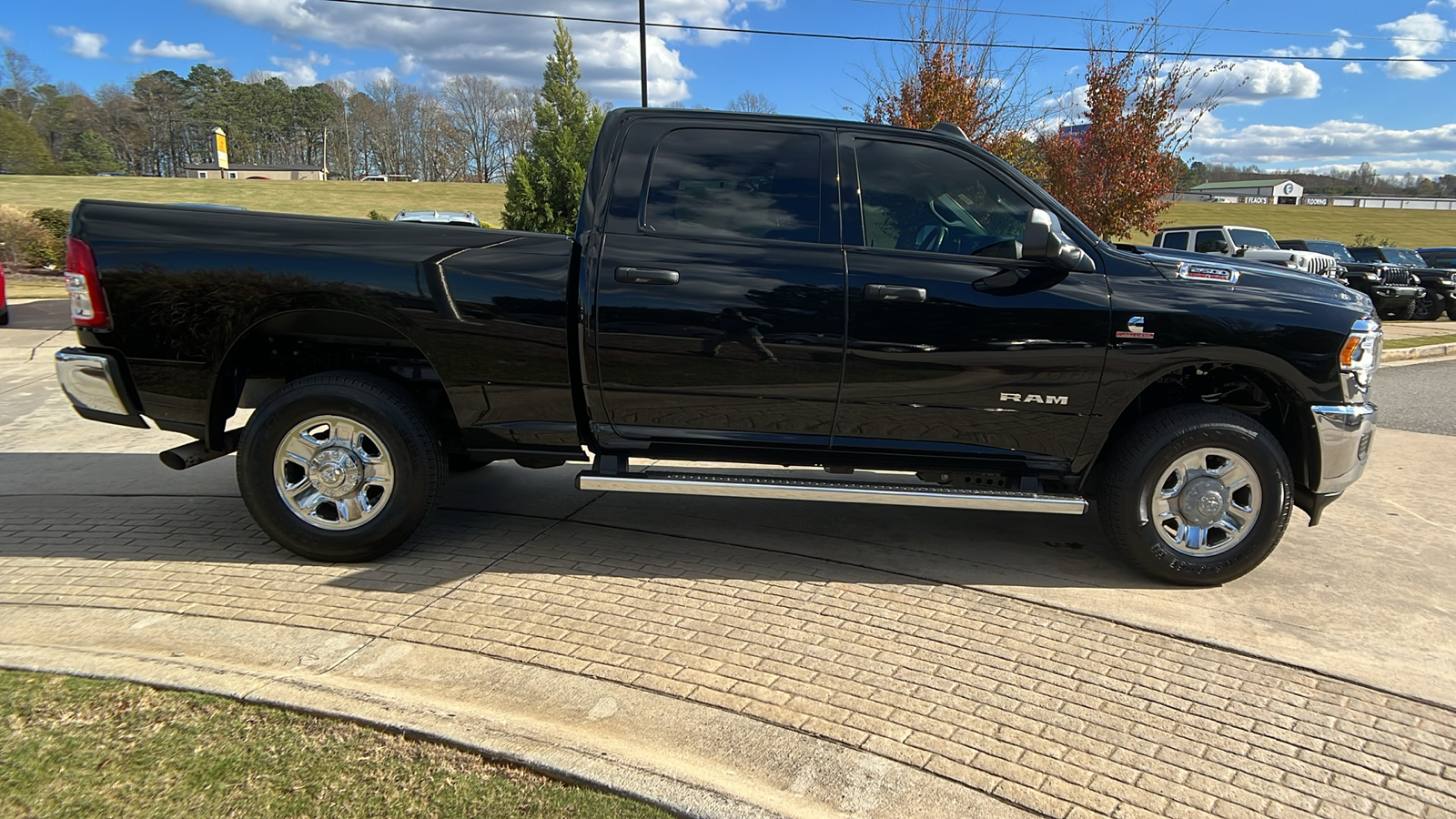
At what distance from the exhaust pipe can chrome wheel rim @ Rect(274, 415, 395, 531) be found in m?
0.40

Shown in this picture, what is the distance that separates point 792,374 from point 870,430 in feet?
1.55

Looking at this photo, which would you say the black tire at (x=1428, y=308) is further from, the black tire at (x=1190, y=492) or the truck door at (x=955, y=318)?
the truck door at (x=955, y=318)

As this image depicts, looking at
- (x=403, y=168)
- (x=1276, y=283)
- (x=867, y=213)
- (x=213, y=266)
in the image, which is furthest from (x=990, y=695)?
(x=403, y=168)

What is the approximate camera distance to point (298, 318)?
161 inches

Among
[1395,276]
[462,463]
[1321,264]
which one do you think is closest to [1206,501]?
[462,463]

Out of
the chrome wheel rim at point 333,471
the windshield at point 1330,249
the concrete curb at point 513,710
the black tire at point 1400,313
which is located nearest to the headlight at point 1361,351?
the concrete curb at point 513,710

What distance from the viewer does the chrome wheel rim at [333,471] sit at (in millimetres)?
4117

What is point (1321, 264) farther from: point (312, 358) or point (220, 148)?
point (220, 148)

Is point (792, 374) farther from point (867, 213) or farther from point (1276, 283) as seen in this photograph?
point (1276, 283)

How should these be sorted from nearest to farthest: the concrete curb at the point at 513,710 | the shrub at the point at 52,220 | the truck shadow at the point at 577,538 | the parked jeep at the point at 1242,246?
the concrete curb at the point at 513,710 < the truck shadow at the point at 577,538 < the parked jeep at the point at 1242,246 < the shrub at the point at 52,220

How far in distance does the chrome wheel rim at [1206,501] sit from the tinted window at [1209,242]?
16.7 m

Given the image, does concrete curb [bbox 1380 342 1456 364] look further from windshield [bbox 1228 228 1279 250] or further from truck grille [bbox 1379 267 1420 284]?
truck grille [bbox 1379 267 1420 284]

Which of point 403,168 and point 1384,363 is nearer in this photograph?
point 1384,363

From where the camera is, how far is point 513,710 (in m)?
2.91
